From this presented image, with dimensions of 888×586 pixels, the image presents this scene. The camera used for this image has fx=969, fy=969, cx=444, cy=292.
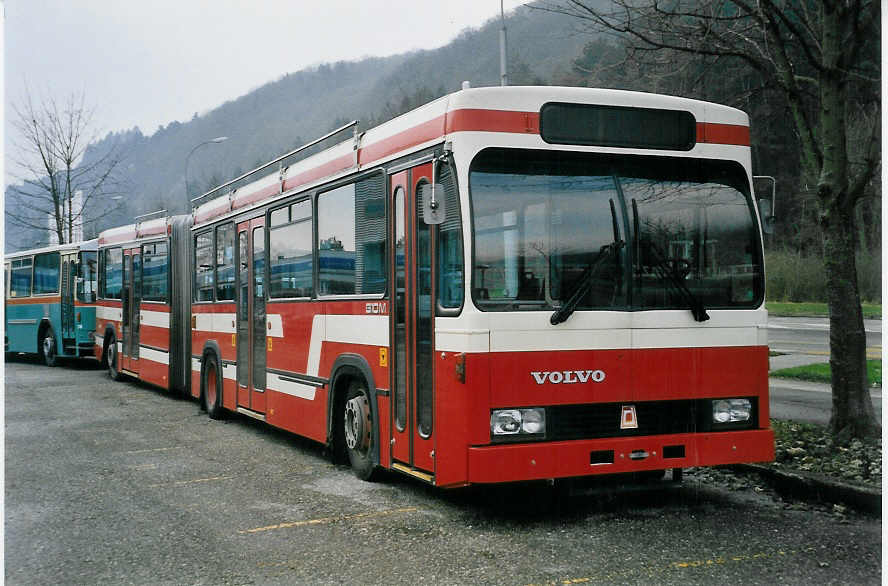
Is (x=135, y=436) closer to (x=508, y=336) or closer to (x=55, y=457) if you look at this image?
(x=55, y=457)

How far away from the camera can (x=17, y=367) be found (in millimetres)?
24719

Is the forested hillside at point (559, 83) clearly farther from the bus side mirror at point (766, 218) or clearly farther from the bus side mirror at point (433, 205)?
the bus side mirror at point (433, 205)

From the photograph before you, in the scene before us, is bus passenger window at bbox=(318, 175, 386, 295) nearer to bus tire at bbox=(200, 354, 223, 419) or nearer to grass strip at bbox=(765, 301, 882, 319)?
bus tire at bbox=(200, 354, 223, 419)

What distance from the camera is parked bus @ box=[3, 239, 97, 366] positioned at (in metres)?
23.3

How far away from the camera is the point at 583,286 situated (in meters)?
6.54

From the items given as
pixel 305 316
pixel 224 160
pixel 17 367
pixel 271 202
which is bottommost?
pixel 17 367

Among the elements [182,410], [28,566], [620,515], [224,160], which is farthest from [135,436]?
[224,160]

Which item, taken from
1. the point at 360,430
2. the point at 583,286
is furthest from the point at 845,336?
the point at 360,430

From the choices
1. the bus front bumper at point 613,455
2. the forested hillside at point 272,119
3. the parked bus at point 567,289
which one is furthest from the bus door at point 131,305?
the forested hillside at point 272,119

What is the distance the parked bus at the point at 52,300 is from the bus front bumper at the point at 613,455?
59.2 feet

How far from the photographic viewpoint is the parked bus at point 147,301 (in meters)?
15.3

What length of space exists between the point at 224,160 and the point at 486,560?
168 m

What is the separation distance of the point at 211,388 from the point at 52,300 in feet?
42.5

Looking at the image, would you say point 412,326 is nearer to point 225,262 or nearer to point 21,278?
point 225,262
